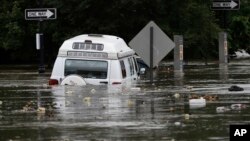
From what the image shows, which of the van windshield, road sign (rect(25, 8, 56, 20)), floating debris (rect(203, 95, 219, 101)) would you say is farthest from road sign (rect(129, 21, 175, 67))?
road sign (rect(25, 8, 56, 20))

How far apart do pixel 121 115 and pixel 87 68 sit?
835cm

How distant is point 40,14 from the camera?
34.4 meters

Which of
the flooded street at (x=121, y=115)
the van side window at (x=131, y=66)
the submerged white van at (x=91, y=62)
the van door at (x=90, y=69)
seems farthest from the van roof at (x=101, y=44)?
the flooded street at (x=121, y=115)

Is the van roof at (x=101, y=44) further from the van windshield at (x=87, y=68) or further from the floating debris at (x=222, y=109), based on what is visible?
the floating debris at (x=222, y=109)

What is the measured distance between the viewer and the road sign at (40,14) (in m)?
34.2

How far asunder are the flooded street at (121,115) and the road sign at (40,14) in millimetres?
15533

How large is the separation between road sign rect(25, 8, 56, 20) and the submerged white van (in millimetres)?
12465

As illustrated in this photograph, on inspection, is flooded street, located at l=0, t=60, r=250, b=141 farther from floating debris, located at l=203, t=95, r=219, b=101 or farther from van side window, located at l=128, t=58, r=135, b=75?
van side window, located at l=128, t=58, r=135, b=75

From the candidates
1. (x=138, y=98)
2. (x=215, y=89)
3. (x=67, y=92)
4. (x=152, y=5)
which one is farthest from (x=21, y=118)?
(x=152, y=5)

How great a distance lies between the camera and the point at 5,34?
4612 centimetres

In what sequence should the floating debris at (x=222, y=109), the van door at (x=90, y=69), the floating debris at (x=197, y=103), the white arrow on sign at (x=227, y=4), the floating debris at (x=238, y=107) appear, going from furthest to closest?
1. the white arrow on sign at (x=227, y=4)
2. the van door at (x=90, y=69)
3. the floating debris at (x=197, y=103)
4. the floating debris at (x=238, y=107)
5. the floating debris at (x=222, y=109)

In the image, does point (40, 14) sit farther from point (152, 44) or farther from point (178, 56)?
point (152, 44)

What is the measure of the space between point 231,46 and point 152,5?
1848cm

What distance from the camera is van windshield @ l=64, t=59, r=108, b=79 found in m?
21.4
